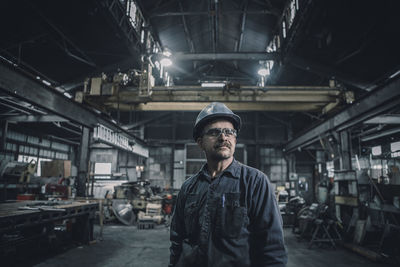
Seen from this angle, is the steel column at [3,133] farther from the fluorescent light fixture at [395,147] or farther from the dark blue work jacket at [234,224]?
the fluorescent light fixture at [395,147]

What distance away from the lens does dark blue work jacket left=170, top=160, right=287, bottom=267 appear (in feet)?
5.17

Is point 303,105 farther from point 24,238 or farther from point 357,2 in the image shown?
point 24,238

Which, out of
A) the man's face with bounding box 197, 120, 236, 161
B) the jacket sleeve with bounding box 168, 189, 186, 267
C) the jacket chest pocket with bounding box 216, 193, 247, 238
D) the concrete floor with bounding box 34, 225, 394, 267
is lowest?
the concrete floor with bounding box 34, 225, 394, 267

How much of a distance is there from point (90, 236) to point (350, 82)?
34.1 feet

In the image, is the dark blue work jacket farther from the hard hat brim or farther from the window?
the window

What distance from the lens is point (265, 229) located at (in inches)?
63.1

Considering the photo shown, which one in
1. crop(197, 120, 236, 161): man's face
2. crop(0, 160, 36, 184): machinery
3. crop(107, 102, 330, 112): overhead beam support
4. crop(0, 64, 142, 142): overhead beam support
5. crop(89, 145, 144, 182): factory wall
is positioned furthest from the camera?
crop(89, 145, 144, 182): factory wall

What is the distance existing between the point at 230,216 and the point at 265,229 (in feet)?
0.75

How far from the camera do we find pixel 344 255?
6.61 m

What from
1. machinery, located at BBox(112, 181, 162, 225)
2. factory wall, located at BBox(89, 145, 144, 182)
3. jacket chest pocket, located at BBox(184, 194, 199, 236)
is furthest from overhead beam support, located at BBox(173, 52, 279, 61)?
jacket chest pocket, located at BBox(184, 194, 199, 236)

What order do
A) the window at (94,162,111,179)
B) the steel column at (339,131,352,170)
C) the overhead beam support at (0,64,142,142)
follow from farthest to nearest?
the window at (94,162,111,179) < the steel column at (339,131,352,170) < the overhead beam support at (0,64,142,142)

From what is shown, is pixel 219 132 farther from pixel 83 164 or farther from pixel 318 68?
pixel 318 68

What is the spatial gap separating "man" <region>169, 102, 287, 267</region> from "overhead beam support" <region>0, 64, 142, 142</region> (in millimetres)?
5025

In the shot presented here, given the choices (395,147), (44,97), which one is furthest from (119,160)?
(395,147)
